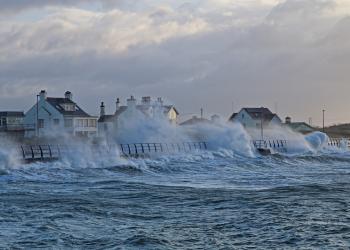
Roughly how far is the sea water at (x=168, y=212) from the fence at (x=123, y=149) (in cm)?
439

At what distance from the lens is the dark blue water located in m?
11.2

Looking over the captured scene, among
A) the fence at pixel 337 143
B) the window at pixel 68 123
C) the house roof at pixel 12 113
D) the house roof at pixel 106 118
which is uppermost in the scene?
the house roof at pixel 12 113

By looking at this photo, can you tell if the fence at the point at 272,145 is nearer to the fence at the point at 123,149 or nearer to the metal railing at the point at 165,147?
the metal railing at the point at 165,147

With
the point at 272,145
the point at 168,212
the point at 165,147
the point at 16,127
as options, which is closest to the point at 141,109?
the point at 16,127

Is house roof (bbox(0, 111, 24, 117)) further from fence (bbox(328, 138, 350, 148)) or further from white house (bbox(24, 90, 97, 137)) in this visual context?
fence (bbox(328, 138, 350, 148))

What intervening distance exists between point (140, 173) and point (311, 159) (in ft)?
62.4

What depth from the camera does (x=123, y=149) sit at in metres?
40.3

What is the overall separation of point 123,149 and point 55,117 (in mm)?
27432

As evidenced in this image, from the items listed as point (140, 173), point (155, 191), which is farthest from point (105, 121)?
point (155, 191)

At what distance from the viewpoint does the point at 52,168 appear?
29078 millimetres

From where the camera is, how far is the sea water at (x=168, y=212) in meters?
11.2

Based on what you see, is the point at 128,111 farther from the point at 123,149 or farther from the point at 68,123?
the point at 123,149

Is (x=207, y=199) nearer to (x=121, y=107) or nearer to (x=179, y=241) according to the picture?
(x=179, y=241)

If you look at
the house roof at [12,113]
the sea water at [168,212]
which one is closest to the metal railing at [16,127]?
the house roof at [12,113]
